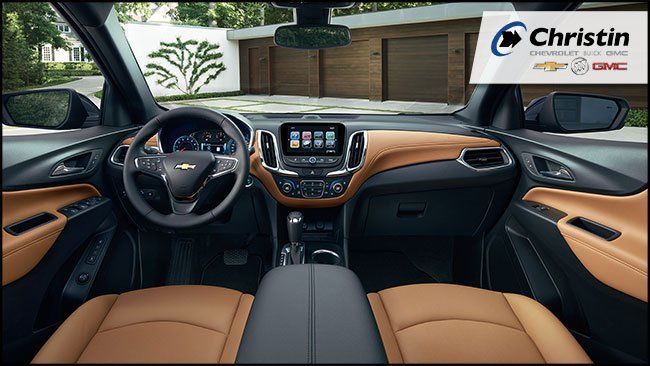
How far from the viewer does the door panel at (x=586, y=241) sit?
5.84 ft

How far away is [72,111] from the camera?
2.60 m

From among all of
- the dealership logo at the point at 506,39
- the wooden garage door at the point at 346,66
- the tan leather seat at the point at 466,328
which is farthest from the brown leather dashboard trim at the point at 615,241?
the wooden garage door at the point at 346,66

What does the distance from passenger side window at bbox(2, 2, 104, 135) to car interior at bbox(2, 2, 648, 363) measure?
0.03 m

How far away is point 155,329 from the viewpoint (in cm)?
159

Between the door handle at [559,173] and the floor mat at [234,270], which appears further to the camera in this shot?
the floor mat at [234,270]

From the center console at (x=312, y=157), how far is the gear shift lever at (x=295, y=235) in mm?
141

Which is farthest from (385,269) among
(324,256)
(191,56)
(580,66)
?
(191,56)

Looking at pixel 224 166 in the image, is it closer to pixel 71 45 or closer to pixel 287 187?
pixel 287 187

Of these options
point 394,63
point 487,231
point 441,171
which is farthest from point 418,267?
point 394,63

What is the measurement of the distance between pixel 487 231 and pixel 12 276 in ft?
7.45

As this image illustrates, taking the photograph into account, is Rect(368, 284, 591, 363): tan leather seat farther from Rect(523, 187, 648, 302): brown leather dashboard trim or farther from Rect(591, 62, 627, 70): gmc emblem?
Rect(591, 62, 627, 70): gmc emblem

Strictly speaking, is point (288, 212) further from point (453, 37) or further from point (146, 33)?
point (146, 33)

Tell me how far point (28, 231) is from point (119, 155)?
0.78m

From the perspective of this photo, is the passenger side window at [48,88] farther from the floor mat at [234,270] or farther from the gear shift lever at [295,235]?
the gear shift lever at [295,235]
